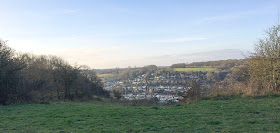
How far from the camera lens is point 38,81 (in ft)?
83.9

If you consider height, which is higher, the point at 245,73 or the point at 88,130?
the point at 245,73

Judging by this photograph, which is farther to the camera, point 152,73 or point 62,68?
point 152,73

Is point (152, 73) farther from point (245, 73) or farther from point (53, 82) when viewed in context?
point (245, 73)

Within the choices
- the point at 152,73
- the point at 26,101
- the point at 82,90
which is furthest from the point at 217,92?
the point at 152,73

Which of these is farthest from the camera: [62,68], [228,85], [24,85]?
[62,68]

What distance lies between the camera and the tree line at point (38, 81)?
1777 cm

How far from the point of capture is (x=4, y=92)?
57.9 ft

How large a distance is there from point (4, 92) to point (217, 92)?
19489mm

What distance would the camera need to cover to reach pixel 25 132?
266 inches

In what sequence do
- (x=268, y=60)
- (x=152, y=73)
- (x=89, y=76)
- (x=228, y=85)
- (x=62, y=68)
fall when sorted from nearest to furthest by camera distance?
(x=268, y=60) → (x=228, y=85) → (x=62, y=68) → (x=89, y=76) → (x=152, y=73)

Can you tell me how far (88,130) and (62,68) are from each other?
2012cm

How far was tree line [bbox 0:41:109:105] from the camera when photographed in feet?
→ 58.3

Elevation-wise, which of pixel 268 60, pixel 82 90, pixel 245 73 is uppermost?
pixel 268 60

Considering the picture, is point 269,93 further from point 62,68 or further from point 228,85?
point 62,68
